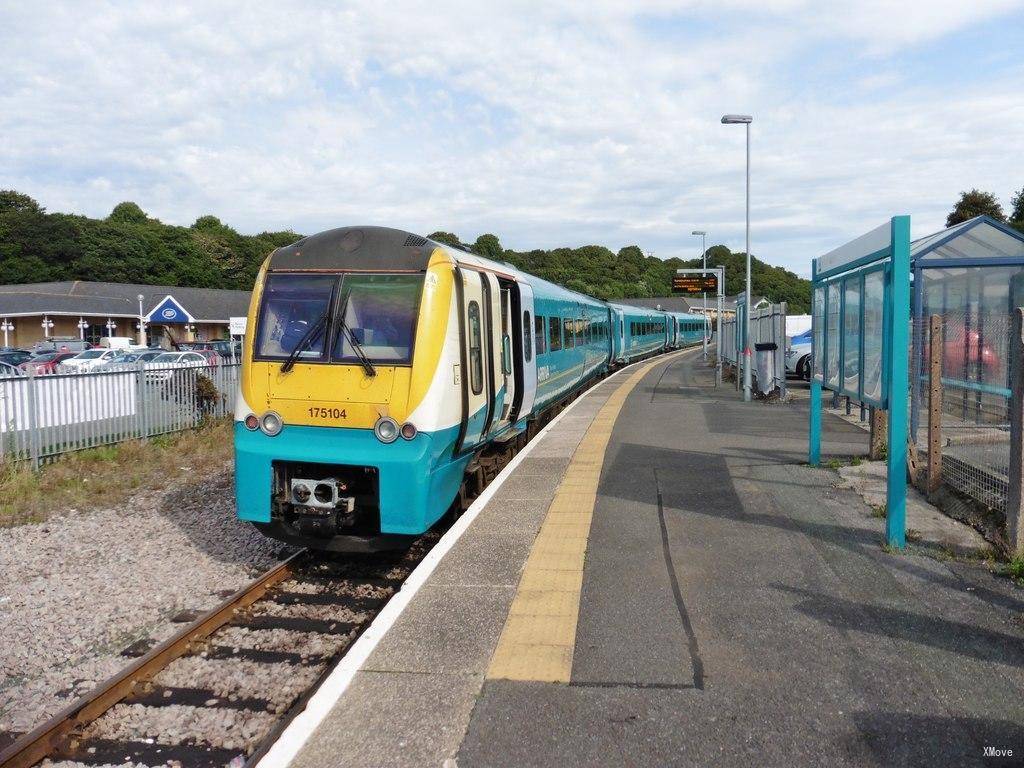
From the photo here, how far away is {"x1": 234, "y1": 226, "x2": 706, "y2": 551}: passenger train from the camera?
6.33m

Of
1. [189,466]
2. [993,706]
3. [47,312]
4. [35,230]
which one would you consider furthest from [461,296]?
[35,230]

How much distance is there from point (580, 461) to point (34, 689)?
625cm

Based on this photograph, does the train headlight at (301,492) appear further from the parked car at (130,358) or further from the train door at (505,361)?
the parked car at (130,358)

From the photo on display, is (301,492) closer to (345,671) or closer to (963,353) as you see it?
(345,671)

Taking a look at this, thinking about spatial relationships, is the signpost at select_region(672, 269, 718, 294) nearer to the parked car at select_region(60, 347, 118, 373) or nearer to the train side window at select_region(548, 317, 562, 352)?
the train side window at select_region(548, 317, 562, 352)

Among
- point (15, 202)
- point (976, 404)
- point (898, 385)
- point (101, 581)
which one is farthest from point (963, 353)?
point (15, 202)

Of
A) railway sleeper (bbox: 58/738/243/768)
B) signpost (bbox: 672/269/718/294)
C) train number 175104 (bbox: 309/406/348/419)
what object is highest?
signpost (bbox: 672/269/718/294)

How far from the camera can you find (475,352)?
7.42 metres

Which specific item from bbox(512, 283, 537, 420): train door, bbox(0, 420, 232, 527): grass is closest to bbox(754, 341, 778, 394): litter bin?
bbox(512, 283, 537, 420): train door

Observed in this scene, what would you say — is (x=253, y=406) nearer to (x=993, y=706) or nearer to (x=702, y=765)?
(x=702, y=765)

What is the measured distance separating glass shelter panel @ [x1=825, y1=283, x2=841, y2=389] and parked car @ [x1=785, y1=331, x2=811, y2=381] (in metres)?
14.5

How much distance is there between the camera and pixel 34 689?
15.9 feet

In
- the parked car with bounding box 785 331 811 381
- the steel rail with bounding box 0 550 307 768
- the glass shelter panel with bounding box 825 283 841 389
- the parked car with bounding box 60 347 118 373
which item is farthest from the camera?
the parked car with bounding box 60 347 118 373

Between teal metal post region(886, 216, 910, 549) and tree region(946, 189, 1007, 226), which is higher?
tree region(946, 189, 1007, 226)
